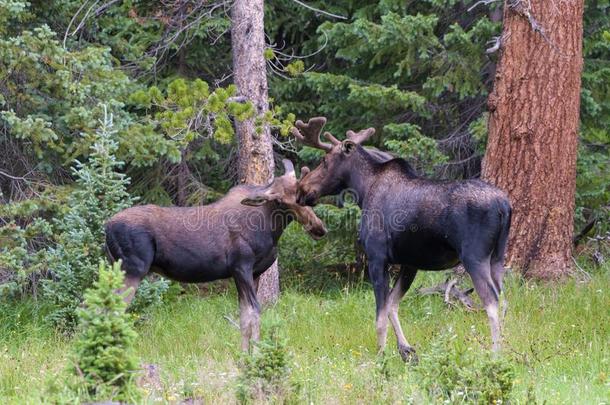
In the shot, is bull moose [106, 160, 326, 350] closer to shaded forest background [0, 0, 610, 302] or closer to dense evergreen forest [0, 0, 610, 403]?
dense evergreen forest [0, 0, 610, 403]

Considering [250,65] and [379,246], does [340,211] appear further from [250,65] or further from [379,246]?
[379,246]

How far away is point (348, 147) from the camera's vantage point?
1171 cm

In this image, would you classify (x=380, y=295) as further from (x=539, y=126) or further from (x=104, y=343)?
(x=104, y=343)

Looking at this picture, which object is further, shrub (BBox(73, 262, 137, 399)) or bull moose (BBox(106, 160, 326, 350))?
bull moose (BBox(106, 160, 326, 350))

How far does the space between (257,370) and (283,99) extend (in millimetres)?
10511

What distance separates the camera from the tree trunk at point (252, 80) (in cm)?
1324

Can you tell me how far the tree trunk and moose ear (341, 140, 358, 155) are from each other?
71.1 inches

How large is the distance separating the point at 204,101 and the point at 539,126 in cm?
442

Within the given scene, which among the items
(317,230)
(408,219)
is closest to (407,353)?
(408,219)

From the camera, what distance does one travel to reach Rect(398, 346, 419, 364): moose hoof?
10180mm

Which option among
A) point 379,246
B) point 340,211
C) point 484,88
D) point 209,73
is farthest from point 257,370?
point 209,73

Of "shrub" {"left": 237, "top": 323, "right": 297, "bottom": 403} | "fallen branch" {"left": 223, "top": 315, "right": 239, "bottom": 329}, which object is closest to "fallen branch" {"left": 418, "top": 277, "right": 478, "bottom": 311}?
"fallen branch" {"left": 223, "top": 315, "right": 239, "bottom": 329}

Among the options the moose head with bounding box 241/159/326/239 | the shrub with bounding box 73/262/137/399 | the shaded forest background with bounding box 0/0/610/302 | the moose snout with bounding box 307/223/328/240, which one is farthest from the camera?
the shaded forest background with bounding box 0/0/610/302

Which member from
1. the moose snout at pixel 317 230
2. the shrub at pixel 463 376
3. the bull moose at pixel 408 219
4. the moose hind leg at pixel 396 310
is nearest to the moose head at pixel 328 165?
the bull moose at pixel 408 219
